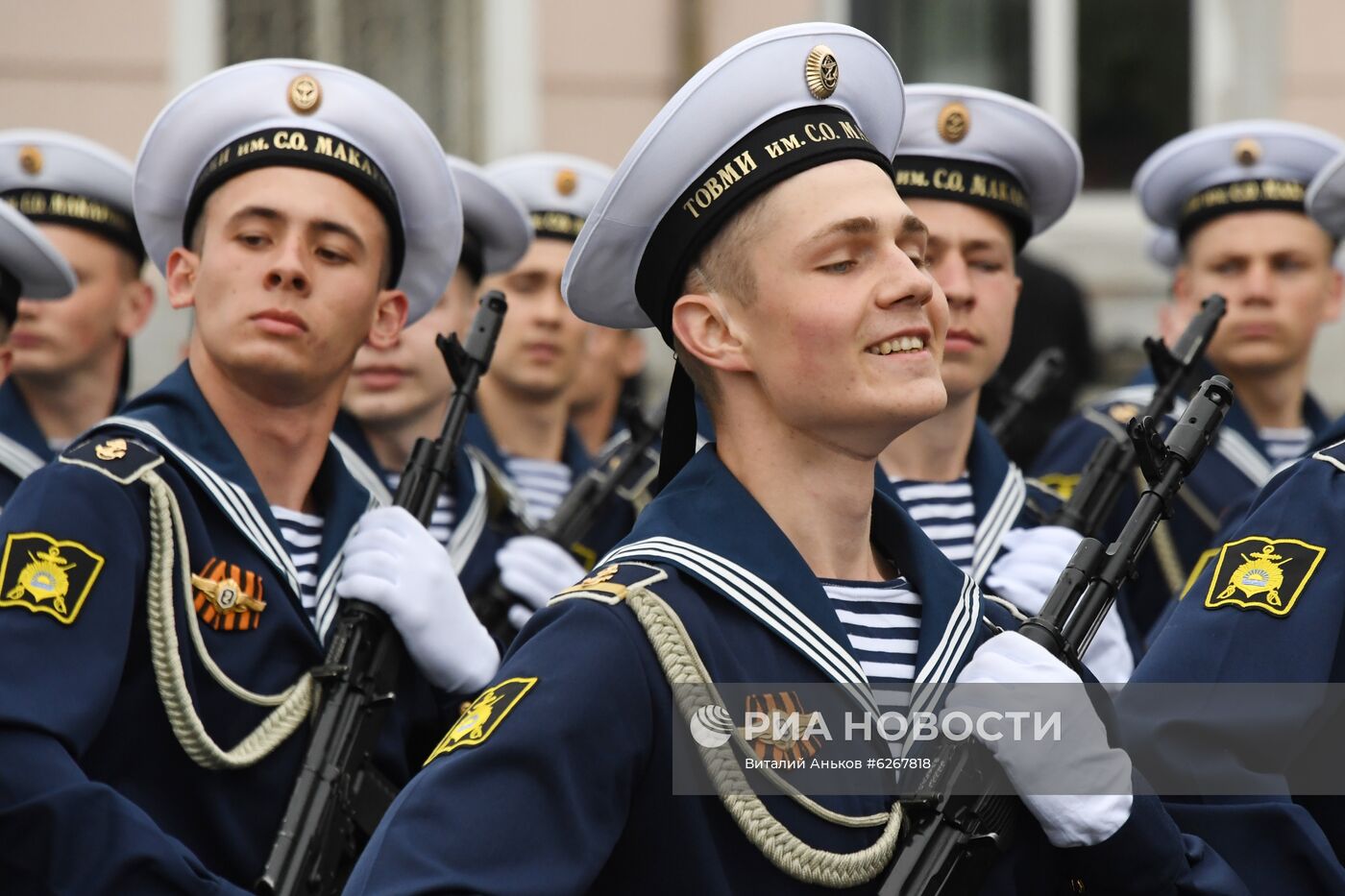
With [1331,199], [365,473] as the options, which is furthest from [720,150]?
[365,473]

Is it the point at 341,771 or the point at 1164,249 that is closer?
the point at 341,771

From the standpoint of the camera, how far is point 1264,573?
12.3 feet

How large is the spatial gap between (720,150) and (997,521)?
73.8 inches

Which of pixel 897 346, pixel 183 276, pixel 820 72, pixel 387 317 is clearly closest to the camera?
pixel 897 346

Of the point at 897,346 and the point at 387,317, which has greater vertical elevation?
the point at 897,346

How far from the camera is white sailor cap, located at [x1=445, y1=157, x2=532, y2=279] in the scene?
19.8 feet

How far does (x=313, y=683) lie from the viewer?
423 centimetres

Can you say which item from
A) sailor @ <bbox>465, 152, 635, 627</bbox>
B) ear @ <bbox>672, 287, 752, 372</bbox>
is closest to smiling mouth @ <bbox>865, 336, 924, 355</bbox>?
ear @ <bbox>672, 287, 752, 372</bbox>

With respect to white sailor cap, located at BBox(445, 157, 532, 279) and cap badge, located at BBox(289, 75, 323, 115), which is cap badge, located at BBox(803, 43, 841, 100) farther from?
white sailor cap, located at BBox(445, 157, 532, 279)

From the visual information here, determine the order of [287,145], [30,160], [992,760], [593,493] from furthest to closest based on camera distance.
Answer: [30,160] < [593,493] < [287,145] < [992,760]

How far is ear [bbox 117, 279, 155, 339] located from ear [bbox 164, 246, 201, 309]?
2.00 m

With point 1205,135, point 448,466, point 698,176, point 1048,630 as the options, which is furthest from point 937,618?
point 1205,135

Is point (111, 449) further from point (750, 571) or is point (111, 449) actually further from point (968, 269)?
point (968, 269)

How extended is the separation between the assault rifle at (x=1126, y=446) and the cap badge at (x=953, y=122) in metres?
0.67
